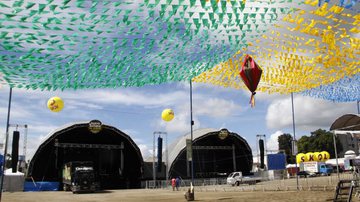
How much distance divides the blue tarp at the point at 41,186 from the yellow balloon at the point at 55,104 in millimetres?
16784

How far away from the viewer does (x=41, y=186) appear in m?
41.1

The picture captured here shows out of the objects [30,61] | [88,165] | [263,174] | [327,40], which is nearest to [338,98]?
[327,40]

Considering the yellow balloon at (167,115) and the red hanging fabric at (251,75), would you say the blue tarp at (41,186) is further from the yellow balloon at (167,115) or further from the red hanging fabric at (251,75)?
the red hanging fabric at (251,75)

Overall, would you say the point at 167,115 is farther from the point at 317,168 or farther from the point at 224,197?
the point at 317,168

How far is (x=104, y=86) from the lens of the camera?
636 inches

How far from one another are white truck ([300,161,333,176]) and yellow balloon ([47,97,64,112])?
39.5 m

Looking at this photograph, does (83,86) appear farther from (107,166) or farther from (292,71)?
(107,166)

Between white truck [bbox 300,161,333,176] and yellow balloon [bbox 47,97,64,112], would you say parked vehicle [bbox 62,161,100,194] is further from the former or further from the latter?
white truck [bbox 300,161,333,176]

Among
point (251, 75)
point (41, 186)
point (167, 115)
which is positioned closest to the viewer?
point (251, 75)

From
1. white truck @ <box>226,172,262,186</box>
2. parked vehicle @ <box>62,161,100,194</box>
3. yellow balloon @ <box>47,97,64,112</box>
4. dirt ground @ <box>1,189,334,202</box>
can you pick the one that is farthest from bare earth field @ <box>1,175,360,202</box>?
white truck @ <box>226,172,262,186</box>

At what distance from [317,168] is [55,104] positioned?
41.0m

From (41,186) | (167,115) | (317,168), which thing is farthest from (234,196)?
(317,168)

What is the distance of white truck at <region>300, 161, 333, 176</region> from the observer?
54.3m

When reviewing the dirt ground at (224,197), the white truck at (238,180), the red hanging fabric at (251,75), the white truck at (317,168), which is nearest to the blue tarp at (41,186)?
the dirt ground at (224,197)
